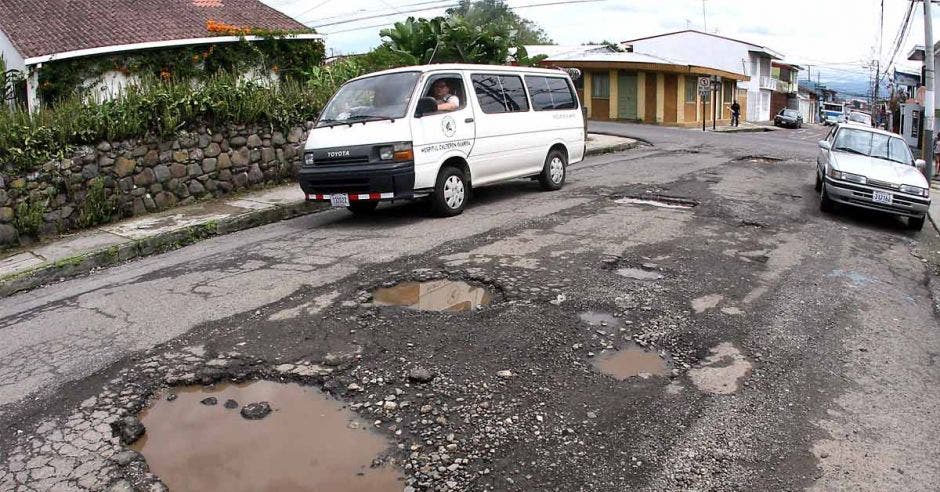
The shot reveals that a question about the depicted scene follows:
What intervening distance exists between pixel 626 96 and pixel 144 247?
34.2 m

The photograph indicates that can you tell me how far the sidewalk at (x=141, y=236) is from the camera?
25.6 feet

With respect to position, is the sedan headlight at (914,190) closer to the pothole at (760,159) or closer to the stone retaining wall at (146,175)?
the pothole at (760,159)

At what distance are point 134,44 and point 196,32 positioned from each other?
6.87 ft

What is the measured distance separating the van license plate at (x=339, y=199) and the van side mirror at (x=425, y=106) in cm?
134

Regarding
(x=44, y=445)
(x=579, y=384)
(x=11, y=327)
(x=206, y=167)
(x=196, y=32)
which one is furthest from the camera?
(x=196, y=32)

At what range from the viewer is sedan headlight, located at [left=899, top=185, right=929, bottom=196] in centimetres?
1071

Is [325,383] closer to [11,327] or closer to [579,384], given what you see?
[579,384]

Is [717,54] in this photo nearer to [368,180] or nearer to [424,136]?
[424,136]

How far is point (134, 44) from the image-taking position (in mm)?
16453

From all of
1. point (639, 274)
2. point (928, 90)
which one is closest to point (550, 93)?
point (639, 274)

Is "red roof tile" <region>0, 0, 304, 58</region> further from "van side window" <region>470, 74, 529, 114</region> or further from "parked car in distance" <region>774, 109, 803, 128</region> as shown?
"parked car in distance" <region>774, 109, 803, 128</region>

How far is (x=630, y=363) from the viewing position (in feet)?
15.6

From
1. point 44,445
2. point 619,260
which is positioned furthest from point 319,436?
point 619,260

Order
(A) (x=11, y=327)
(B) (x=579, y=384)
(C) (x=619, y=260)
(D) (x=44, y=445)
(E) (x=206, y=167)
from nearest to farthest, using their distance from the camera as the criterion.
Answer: (D) (x=44, y=445)
(B) (x=579, y=384)
(A) (x=11, y=327)
(C) (x=619, y=260)
(E) (x=206, y=167)
